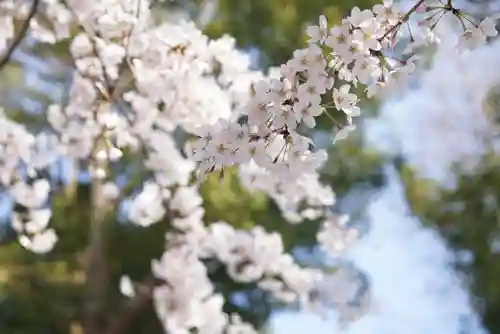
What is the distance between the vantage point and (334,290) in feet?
4.52

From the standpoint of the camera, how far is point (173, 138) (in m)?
1.29

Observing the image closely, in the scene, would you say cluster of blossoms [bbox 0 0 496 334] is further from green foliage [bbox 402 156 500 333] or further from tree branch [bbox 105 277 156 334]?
green foliage [bbox 402 156 500 333]

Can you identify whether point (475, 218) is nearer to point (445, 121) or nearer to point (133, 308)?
point (445, 121)

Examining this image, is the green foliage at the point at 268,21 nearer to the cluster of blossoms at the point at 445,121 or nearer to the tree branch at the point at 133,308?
the cluster of blossoms at the point at 445,121

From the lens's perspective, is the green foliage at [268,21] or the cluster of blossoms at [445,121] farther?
the cluster of blossoms at [445,121]

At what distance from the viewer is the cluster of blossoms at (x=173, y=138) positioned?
729mm

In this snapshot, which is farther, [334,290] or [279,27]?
[279,27]

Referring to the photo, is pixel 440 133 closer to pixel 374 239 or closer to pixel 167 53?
pixel 374 239

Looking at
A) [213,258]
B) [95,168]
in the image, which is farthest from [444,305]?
[95,168]

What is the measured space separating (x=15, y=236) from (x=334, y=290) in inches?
32.5

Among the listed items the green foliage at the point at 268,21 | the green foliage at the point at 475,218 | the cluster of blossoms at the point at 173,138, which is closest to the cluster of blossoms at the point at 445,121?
the green foliage at the point at 475,218

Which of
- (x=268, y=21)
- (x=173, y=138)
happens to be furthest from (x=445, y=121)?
(x=173, y=138)

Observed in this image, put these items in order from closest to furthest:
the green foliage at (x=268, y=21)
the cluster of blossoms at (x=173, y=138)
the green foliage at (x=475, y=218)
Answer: the cluster of blossoms at (x=173, y=138) → the green foliage at (x=268, y=21) → the green foliage at (x=475, y=218)

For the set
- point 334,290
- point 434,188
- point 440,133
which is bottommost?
point 334,290
